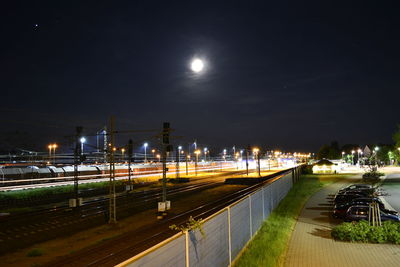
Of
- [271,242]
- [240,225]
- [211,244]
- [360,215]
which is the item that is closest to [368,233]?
[360,215]

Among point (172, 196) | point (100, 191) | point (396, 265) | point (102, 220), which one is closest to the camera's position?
point (396, 265)

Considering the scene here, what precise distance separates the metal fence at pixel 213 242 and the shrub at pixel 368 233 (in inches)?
147

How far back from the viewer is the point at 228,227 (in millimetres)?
10250

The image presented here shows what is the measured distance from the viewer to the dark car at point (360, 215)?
1745cm

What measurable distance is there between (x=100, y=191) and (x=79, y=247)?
28007mm

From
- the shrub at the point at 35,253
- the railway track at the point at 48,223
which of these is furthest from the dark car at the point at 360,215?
the railway track at the point at 48,223

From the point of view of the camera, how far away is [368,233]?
568 inches

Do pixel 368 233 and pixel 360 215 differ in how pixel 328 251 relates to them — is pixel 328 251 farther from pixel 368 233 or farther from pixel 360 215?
pixel 360 215

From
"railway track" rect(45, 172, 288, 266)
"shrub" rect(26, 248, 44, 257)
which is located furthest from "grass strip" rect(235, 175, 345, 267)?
"shrub" rect(26, 248, 44, 257)

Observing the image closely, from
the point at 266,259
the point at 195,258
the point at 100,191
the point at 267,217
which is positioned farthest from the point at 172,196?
the point at 195,258

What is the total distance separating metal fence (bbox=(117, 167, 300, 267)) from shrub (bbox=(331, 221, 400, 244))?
3.74m

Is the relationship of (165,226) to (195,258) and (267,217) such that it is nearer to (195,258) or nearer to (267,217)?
(267,217)

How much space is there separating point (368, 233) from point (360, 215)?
362cm

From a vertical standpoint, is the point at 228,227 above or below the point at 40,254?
above
